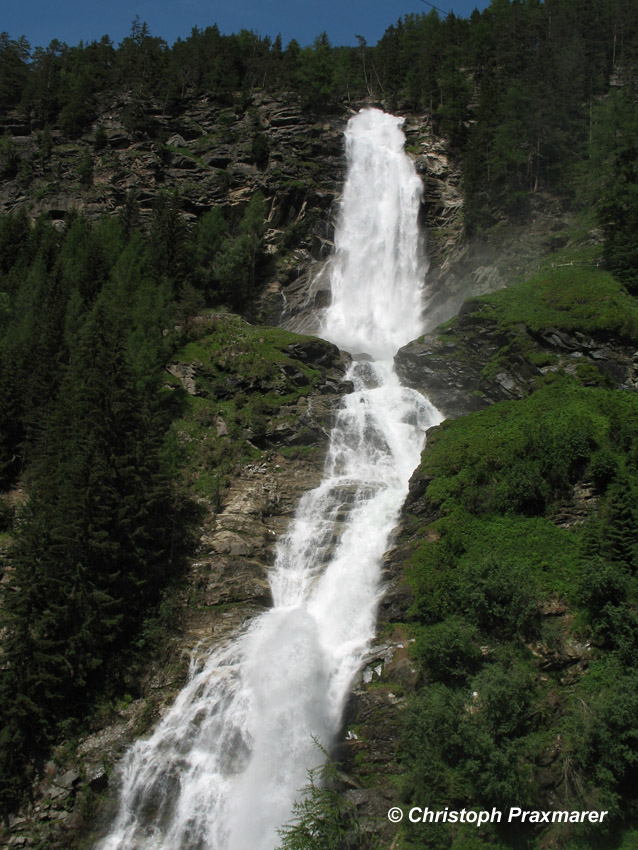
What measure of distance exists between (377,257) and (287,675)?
43393 millimetres

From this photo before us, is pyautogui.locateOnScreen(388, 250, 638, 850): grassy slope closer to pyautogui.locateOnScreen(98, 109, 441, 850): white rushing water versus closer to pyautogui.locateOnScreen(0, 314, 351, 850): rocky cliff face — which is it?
pyautogui.locateOnScreen(98, 109, 441, 850): white rushing water

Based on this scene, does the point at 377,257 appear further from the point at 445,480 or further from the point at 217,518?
the point at 217,518

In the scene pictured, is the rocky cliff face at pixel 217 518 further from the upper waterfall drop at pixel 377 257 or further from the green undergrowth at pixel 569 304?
the green undergrowth at pixel 569 304

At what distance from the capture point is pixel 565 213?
5047 centimetres

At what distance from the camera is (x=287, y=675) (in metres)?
22.1

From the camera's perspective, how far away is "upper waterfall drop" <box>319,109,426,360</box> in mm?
52094

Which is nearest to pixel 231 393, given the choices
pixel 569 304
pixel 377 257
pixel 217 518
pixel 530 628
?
pixel 217 518

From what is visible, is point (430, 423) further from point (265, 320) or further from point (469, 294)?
point (265, 320)

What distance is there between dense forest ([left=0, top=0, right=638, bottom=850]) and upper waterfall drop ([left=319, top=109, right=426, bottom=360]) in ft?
21.9

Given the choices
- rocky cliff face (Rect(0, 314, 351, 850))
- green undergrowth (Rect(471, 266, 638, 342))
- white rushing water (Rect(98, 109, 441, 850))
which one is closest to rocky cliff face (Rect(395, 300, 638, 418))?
green undergrowth (Rect(471, 266, 638, 342))

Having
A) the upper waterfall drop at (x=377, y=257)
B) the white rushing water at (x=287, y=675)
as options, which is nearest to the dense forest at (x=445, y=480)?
the white rushing water at (x=287, y=675)

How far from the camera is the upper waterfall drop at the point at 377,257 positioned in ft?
171

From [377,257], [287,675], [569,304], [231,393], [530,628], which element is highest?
[377,257]

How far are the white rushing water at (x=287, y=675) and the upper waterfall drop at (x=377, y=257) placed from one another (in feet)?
42.1
